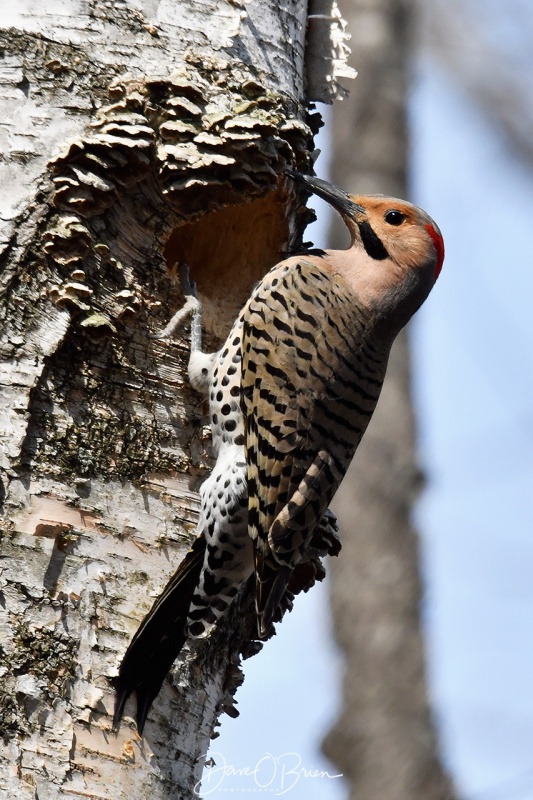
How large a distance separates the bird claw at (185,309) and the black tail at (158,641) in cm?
57

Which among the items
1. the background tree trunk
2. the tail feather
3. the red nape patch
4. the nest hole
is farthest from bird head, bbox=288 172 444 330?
the background tree trunk

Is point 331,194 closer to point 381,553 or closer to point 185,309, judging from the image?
point 185,309

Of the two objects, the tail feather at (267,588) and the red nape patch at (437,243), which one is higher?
the red nape patch at (437,243)

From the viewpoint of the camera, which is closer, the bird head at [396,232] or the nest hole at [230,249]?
the nest hole at [230,249]

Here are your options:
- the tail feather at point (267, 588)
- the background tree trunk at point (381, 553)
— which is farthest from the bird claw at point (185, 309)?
the background tree trunk at point (381, 553)

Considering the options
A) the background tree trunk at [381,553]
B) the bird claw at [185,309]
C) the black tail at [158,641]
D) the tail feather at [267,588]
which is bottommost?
the background tree trunk at [381,553]

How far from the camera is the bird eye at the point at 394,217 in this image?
388cm

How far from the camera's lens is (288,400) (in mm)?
3355

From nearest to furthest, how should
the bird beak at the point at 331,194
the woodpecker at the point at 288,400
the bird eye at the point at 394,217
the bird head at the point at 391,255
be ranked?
the woodpecker at the point at 288,400 < the bird beak at the point at 331,194 < the bird head at the point at 391,255 < the bird eye at the point at 394,217

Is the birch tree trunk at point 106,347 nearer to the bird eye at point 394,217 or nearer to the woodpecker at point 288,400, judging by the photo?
the woodpecker at point 288,400

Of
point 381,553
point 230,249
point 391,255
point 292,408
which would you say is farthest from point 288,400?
point 381,553

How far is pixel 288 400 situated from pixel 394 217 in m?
0.91

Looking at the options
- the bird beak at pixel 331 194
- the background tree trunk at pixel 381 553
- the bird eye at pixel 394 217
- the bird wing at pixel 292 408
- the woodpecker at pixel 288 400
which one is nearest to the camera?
the woodpecker at pixel 288 400

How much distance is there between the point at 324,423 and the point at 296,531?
0.37 m
